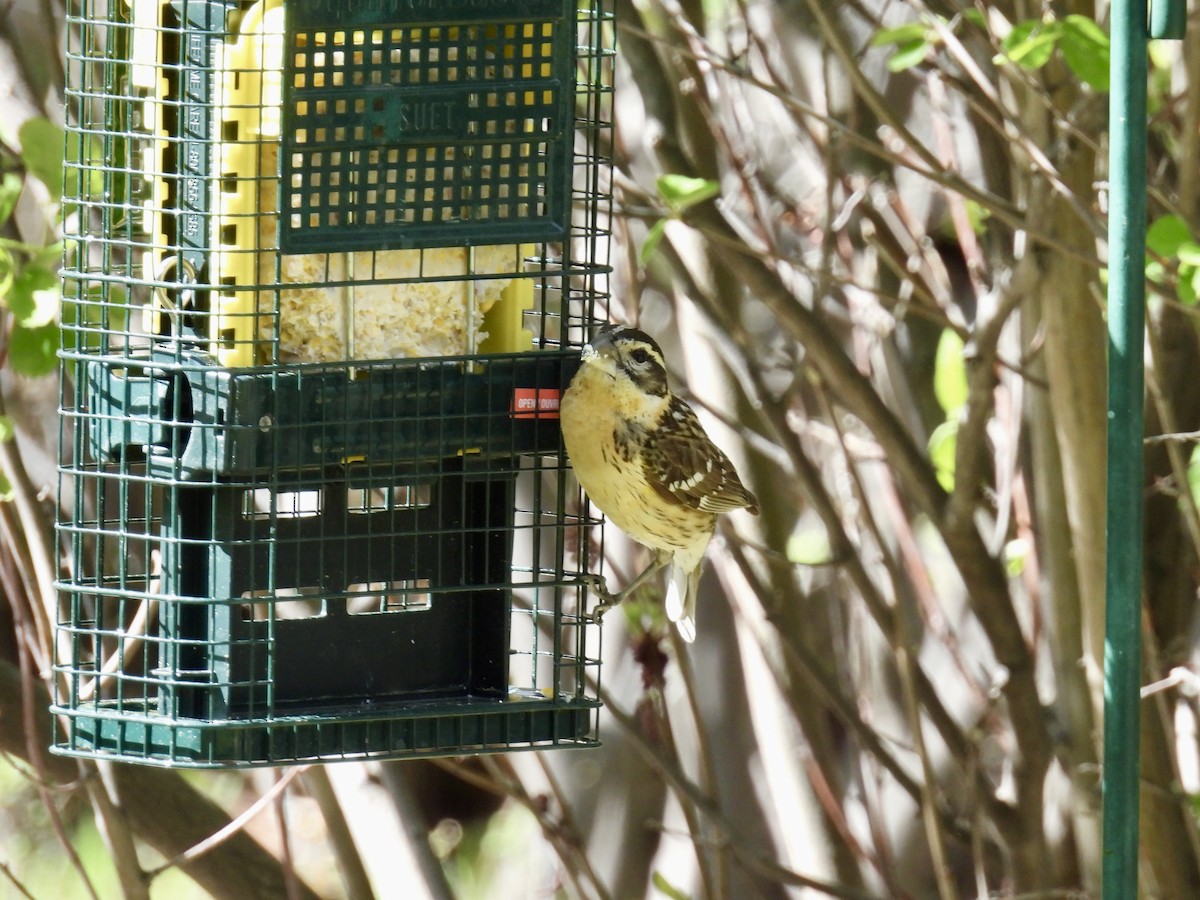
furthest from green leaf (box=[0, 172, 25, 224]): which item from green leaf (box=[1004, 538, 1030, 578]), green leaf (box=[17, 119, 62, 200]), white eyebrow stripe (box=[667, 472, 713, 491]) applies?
green leaf (box=[1004, 538, 1030, 578])

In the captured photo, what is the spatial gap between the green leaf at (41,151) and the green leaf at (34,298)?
226 mm

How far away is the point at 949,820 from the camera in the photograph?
17.5 ft

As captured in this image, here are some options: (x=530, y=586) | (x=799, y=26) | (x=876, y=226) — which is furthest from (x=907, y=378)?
(x=530, y=586)

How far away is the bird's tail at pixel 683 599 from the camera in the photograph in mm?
4727

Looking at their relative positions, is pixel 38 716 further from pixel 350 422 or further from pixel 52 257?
pixel 350 422

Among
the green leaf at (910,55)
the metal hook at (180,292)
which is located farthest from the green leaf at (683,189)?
the metal hook at (180,292)

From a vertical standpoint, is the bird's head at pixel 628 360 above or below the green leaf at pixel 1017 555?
above

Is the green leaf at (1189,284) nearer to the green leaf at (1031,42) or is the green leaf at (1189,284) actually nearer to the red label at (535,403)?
the green leaf at (1031,42)

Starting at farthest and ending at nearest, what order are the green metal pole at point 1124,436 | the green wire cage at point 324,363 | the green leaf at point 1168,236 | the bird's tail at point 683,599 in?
the bird's tail at point 683,599 → the green leaf at point 1168,236 → the green wire cage at point 324,363 → the green metal pole at point 1124,436

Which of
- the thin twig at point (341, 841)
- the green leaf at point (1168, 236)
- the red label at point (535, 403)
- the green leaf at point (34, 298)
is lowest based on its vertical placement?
the thin twig at point (341, 841)

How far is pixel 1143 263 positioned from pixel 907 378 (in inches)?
130

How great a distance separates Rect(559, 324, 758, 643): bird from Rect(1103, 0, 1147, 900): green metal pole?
1.21 metres

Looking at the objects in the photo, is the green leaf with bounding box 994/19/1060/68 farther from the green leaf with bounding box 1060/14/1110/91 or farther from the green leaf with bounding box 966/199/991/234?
the green leaf with bounding box 966/199/991/234

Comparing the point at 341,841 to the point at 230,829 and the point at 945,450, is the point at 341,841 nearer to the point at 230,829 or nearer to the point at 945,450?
the point at 230,829
